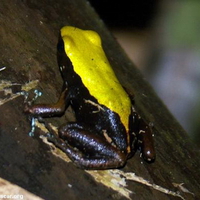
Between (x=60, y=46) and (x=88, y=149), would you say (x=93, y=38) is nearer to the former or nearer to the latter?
(x=60, y=46)

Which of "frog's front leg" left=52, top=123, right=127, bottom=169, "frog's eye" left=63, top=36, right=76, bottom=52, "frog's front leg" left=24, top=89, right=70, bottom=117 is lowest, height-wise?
"frog's front leg" left=52, top=123, right=127, bottom=169

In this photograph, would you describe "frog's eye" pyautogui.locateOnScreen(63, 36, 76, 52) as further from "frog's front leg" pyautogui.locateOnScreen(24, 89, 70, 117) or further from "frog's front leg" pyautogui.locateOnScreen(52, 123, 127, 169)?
Result: "frog's front leg" pyautogui.locateOnScreen(52, 123, 127, 169)

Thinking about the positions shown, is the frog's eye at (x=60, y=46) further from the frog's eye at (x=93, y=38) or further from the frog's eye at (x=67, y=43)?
the frog's eye at (x=93, y=38)

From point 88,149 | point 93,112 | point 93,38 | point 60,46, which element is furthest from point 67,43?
point 88,149

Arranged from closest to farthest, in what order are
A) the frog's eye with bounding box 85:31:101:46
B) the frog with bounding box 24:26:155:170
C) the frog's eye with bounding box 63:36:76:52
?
the frog with bounding box 24:26:155:170
the frog's eye with bounding box 63:36:76:52
the frog's eye with bounding box 85:31:101:46

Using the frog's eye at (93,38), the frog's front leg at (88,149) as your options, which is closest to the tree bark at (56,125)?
the frog's front leg at (88,149)

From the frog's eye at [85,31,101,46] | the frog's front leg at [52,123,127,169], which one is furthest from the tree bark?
the frog's eye at [85,31,101,46]

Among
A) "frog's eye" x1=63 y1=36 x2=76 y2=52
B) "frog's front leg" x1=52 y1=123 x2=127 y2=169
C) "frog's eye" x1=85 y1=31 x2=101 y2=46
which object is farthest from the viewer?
"frog's eye" x1=85 y1=31 x2=101 y2=46
